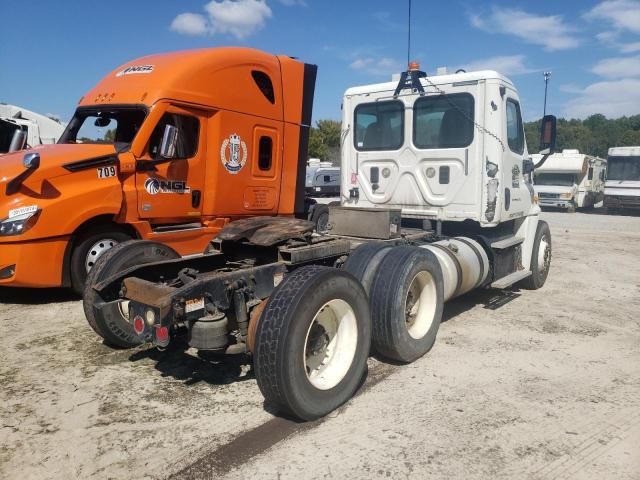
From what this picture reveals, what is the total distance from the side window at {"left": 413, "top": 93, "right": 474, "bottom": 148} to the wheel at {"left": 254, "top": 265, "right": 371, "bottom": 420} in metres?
3.23

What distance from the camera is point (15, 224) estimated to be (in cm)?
604

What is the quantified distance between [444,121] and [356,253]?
264 cm

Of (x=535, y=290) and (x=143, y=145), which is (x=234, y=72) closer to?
(x=143, y=145)

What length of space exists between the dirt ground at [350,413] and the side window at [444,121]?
2.23 metres

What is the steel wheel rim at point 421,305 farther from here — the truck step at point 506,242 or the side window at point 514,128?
the side window at point 514,128

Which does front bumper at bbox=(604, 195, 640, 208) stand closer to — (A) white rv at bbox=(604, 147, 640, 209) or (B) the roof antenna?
(A) white rv at bbox=(604, 147, 640, 209)

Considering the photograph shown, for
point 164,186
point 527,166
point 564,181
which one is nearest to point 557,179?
Result: point 564,181

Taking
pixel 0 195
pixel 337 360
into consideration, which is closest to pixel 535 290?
pixel 337 360

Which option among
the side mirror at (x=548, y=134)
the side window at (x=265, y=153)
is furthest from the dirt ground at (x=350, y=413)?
the side window at (x=265, y=153)

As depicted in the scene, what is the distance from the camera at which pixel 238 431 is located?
11.2ft

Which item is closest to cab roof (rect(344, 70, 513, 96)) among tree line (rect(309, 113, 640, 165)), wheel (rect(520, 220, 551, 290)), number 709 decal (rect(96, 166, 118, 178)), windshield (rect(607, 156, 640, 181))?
wheel (rect(520, 220, 551, 290))

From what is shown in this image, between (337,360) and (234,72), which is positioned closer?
(337,360)

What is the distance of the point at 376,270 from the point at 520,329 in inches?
85.7

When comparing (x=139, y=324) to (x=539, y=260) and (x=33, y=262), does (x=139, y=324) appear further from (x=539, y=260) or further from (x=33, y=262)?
(x=539, y=260)
